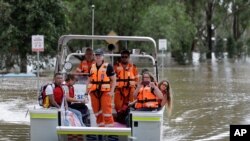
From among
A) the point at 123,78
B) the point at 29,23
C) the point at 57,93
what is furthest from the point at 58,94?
the point at 29,23

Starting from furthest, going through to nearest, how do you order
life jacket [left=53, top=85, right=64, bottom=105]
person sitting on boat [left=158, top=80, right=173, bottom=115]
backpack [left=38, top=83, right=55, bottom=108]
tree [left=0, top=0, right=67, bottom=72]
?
tree [left=0, top=0, right=67, bottom=72] < person sitting on boat [left=158, top=80, right=173, bottom=115] < life jacket [left=53, top=85, right=64, bottom=105] < backpack [left=38, top=83, right=55, bottom=108]

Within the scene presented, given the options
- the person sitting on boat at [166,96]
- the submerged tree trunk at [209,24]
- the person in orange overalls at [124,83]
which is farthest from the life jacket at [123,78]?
the submerged tree trunk at [209,24]

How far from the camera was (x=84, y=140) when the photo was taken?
30.3ft

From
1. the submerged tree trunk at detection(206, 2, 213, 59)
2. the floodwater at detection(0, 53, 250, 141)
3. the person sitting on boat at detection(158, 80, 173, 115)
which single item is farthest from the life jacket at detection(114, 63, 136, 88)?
the submerged tree trunk at detection(206, 2, 213, 59)

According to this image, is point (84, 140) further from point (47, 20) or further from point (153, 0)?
point (153, 0)

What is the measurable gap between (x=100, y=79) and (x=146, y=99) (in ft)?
2.85

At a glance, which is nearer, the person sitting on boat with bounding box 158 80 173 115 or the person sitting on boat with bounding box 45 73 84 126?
the person sitting on boat with bounding box 45 73 84 126

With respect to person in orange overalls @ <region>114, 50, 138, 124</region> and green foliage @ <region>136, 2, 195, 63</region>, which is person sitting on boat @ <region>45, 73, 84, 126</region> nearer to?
person in orange overalls @ <region>114, 50, 138, 124</region>

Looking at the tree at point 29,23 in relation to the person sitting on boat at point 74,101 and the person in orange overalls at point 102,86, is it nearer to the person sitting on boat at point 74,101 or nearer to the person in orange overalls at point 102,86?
the person sitting on boat at point 74,101

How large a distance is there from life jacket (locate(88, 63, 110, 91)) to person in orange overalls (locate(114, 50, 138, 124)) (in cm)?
121

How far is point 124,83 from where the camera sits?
10883 mm

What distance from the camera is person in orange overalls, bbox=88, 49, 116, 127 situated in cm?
960

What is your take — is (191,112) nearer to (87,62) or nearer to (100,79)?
(87,62)

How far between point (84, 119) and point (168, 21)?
39.1 m
